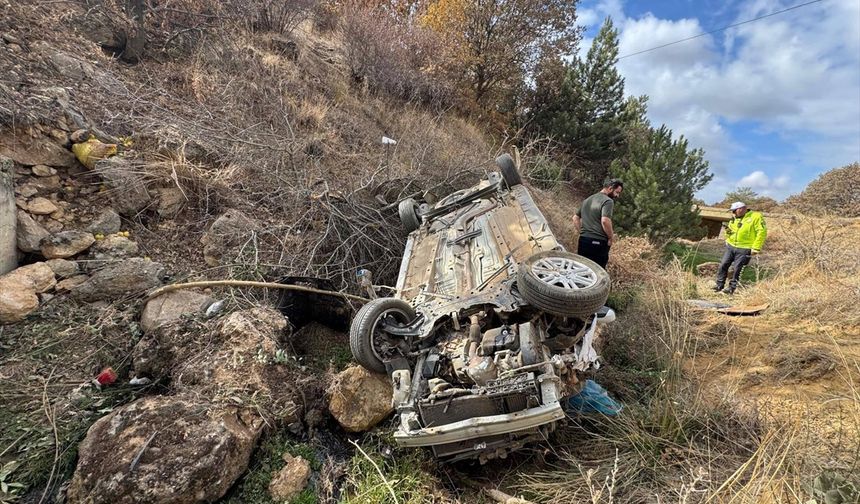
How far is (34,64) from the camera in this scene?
5.50m

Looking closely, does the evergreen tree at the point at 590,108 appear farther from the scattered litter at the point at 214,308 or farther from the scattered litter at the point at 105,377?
the scattered litter at the point at 105,377

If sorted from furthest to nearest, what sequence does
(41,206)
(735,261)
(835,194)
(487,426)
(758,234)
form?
(835,194) → (735,261) → (758,234) → (41,206) → (487,426)

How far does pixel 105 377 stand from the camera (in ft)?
10.8

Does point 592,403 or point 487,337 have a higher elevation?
point 487,337

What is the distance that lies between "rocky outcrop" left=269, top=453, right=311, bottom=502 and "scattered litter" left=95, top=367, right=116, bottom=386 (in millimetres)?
1617

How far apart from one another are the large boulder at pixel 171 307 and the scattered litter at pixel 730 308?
17.9ft

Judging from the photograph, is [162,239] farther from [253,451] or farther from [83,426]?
[253,451]

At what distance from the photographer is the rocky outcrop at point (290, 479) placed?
107 inches

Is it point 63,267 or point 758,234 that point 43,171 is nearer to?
point 63,267

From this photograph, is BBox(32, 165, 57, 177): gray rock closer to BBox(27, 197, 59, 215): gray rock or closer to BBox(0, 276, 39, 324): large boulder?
BBox(27, 197, 59, 215): gray rock

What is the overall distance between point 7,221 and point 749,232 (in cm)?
919

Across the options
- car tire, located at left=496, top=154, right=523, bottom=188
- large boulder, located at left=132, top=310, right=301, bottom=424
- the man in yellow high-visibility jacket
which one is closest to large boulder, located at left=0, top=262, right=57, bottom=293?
large boulder, located at left=132, top=310, right=301, bottom=424

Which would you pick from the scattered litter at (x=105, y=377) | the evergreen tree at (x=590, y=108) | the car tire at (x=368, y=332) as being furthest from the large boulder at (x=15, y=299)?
the evergreen tree at (x=590, y=108)

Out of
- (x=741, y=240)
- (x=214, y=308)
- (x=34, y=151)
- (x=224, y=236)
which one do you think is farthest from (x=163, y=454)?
(x=741, y=240)
